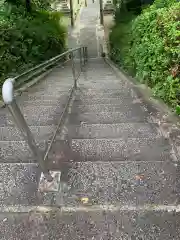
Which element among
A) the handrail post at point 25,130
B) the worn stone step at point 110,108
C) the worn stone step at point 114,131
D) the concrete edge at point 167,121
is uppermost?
the handrail post at point 25,130

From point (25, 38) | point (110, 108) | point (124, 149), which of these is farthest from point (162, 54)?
point (25, 38)


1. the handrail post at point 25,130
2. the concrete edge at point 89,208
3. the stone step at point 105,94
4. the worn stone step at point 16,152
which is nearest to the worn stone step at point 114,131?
the worn stone step at point 16,152

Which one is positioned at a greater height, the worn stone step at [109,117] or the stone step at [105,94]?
the worn stone step at [109,117]

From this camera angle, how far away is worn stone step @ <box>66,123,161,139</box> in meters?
3.03

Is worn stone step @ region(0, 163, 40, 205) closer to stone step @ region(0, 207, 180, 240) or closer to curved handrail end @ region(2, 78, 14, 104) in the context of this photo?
stone step @ region(0, 207, 180, 240)

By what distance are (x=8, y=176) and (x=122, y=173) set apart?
31.5 inches

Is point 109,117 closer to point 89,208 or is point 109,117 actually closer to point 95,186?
point 95,186

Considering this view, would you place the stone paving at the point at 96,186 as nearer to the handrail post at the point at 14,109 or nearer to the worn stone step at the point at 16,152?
the worn stone step at the point at 16,152

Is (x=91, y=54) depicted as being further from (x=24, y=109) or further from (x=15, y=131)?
(x=15, y=131)

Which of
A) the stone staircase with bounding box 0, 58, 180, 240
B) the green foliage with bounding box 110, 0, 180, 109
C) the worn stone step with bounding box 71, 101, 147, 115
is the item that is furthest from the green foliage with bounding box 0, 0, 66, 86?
the stone staircase with bounding box 0, 58, 180, 240

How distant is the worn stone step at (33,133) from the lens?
303cm

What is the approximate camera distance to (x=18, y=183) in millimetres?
2145

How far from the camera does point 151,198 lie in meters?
1.94

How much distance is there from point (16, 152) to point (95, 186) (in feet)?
2.92
